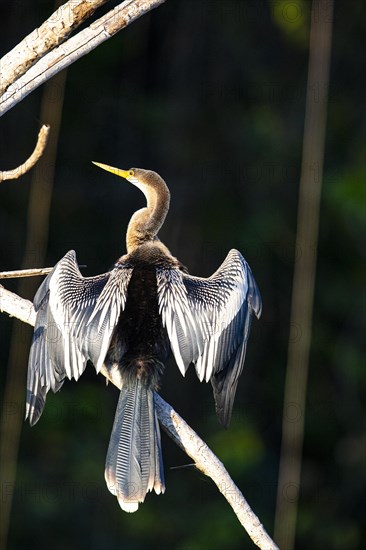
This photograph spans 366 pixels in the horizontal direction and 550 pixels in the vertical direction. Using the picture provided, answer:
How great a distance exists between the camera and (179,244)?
22.3 feet

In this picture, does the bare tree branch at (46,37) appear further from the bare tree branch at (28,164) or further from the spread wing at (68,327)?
the spread wing at (68,327)

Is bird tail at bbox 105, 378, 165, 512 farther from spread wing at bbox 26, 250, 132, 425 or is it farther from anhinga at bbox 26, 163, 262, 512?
spread wing at bbox 26, 250, 132, 425

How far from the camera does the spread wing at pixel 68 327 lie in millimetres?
2566

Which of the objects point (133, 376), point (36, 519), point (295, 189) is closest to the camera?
point (133, 376)

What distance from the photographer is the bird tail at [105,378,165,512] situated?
8.04 feet

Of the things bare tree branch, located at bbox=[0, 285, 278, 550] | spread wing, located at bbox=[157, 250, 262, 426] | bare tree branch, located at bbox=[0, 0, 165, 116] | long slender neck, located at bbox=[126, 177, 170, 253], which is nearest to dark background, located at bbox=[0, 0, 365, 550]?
long slender neck, located at bbox=[126, 177, 170, 253]

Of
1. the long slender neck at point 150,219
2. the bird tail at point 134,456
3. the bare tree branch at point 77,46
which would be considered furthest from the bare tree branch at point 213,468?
the long slender neck at point 150,219

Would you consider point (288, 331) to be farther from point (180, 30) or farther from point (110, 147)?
point (180, 30)

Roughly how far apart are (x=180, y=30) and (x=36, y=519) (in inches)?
138

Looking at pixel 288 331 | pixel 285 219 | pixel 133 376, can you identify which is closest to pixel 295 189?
pixel 285 219

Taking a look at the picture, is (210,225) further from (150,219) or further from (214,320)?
(214,320)

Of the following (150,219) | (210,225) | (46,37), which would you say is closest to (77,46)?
(46,37)

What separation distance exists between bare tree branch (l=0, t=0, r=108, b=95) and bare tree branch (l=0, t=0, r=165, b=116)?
0.05 meters

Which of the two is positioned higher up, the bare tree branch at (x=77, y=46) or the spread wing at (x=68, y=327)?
the bare tree branch at (x=77, y=46)
